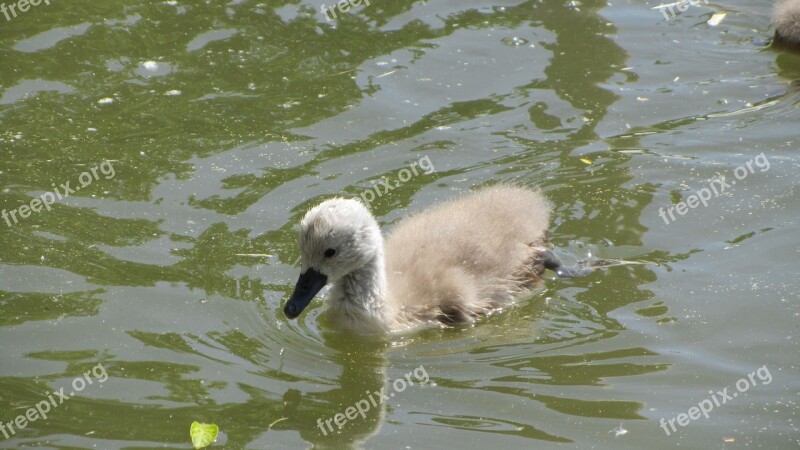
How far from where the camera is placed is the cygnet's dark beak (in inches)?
218

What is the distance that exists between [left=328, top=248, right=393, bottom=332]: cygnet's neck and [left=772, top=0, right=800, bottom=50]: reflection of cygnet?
395cm

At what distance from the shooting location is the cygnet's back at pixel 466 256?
5863 millimetres

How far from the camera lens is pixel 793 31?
812 centimetres

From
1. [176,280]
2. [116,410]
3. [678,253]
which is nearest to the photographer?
[116,410]

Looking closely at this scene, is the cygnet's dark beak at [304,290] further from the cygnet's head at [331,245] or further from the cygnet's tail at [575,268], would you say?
the cygnet's tail at [575,268]

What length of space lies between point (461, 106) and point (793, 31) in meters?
2.54

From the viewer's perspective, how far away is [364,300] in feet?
19.1

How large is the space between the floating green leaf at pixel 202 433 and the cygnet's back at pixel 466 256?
142 cm

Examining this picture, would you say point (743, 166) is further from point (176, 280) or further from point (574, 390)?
point (176, 280)

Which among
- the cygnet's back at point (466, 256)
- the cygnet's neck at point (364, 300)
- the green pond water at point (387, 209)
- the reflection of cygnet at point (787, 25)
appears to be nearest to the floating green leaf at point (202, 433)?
the green pond water at point (387, 209)

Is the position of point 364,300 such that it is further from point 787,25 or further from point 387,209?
point 787,25

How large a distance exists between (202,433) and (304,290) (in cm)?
119

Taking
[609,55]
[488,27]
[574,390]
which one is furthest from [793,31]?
[574,390]

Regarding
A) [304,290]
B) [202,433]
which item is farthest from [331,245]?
[202,433]
